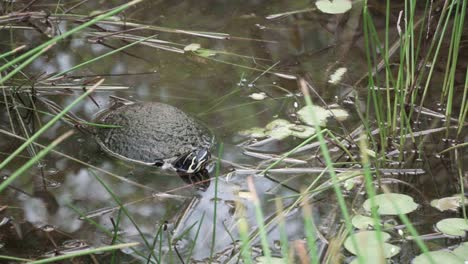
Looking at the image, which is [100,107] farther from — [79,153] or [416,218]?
[416,218]

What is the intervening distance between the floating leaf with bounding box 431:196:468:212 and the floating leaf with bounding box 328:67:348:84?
94 cm

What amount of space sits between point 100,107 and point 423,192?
4.51 feet

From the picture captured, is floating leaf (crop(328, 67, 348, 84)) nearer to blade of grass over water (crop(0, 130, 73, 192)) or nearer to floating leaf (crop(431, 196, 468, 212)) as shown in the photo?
floating leaf (crop(431, 196, 468, 212))

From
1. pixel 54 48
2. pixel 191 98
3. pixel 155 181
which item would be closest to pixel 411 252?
pixel 155 181

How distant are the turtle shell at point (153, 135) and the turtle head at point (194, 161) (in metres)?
0.07

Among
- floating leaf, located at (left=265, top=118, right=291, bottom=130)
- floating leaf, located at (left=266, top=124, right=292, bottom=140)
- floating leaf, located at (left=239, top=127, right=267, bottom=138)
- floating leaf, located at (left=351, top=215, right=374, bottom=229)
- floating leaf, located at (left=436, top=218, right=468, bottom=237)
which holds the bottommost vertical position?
floating leaf, located at (left=351, top=215, right=374, bottom=229)

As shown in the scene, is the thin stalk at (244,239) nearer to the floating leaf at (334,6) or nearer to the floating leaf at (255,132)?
the floating leaf at (255,132)

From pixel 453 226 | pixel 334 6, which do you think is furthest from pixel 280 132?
pixel 334 6

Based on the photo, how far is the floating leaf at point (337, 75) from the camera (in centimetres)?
302

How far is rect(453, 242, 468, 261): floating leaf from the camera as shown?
186cm

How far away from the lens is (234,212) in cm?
222

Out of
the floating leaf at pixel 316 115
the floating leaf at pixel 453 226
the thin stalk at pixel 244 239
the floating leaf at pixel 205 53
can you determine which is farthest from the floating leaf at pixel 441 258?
the floating leaf at pixel 205 53

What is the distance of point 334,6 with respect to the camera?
11.4 feet

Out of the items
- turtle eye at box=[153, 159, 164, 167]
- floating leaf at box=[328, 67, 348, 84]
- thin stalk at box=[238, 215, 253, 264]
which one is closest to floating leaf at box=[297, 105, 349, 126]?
floating leaf at box=[328, 67, 348, 84]
